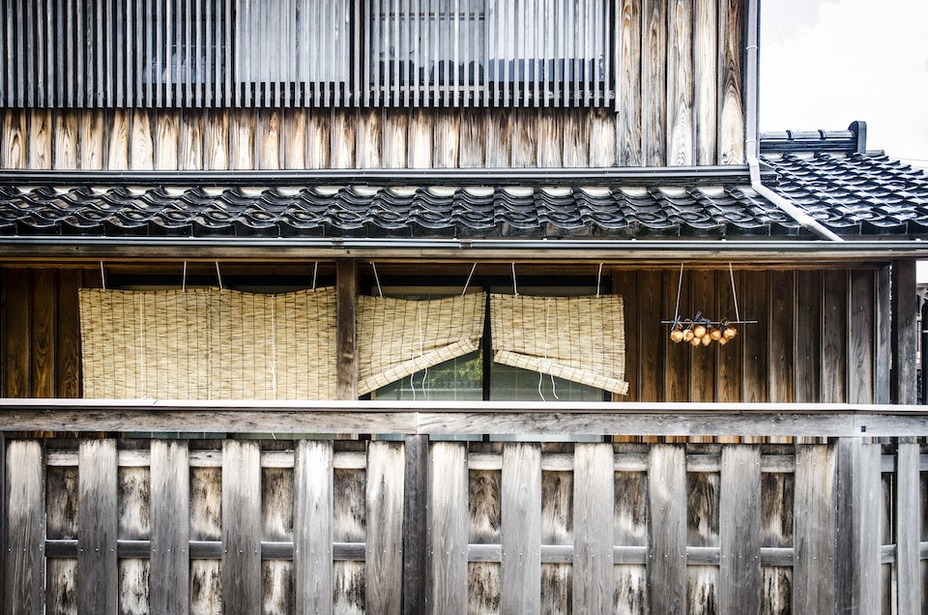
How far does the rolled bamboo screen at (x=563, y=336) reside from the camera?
16.8ft

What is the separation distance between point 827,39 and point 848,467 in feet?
188

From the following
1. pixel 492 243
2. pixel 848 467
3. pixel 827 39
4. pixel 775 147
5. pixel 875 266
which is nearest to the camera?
pixel 848 467

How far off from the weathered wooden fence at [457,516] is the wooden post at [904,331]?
195 centimetres

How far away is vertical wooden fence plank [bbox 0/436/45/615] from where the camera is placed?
3.29 meters

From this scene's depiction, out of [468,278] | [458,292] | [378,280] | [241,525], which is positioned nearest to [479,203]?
[468,278]

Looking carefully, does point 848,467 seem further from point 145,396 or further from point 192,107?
point 192,107

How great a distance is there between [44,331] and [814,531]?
22.3 ft

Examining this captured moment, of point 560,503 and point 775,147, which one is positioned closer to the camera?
point 560,503

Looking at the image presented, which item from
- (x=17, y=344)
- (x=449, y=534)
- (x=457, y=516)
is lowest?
(x=449, y=534)

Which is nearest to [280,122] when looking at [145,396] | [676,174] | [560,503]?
[145,396]

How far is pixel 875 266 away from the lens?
4859 millimetres

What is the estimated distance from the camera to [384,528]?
10.7ft

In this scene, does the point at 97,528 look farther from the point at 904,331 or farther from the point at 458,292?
the point at 904,331

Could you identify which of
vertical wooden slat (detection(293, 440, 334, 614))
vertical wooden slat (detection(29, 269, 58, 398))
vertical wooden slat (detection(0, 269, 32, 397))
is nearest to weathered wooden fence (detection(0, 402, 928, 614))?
vertical wooden slat (detection(293, 440, 334, 614))
